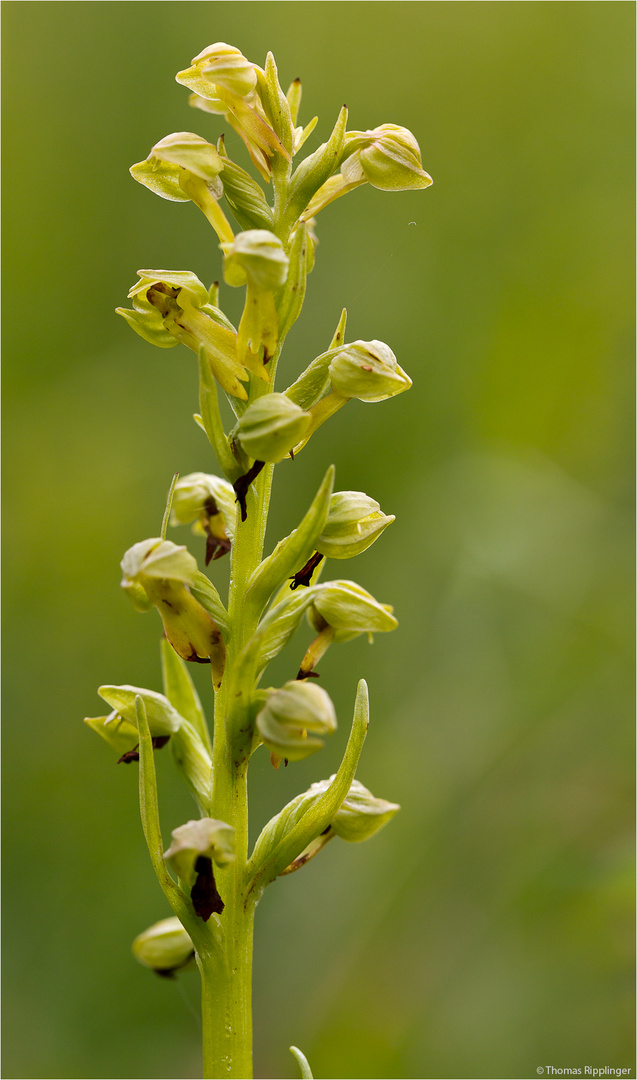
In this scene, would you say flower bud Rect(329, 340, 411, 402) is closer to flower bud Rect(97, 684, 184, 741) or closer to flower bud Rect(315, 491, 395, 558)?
flower bud Rect(315, 491, 395, 558)

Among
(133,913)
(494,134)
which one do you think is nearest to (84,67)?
(494,134)

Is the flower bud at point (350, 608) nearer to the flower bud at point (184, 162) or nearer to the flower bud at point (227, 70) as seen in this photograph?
the flower bud at point (184, 162)

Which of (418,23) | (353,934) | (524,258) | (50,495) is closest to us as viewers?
(353,934)

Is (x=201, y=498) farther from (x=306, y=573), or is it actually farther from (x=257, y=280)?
(x=257, y=280)

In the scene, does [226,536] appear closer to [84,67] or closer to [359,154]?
[359,154]

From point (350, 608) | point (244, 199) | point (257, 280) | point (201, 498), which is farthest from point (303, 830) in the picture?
point (244, 199)

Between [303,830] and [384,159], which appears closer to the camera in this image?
[303,830]
